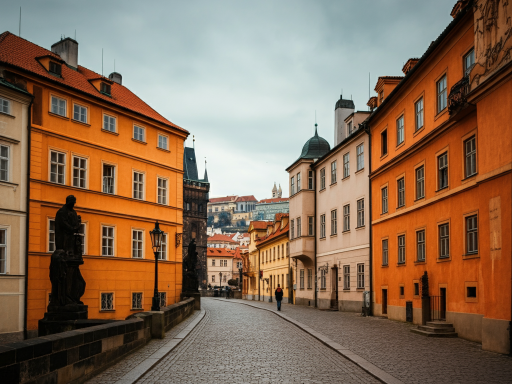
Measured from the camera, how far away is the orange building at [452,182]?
14.3m

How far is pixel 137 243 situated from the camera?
32.5 metres

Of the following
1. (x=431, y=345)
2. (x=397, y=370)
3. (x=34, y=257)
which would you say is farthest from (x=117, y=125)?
(x=397, y=370)

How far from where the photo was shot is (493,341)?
14062 mm

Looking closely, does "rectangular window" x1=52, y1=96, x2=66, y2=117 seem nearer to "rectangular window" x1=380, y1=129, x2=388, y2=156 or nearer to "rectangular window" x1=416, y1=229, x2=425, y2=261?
"rectangular window" x1=380, y1=129, x2=388, y2=156

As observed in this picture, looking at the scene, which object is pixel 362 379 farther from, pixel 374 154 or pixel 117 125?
pixel 117 125

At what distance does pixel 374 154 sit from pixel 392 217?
4.53m

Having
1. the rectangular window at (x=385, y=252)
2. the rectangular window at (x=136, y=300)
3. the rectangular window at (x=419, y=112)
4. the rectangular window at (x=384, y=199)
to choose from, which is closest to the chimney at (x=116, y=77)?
the rectangular window at (x=136, y=300)

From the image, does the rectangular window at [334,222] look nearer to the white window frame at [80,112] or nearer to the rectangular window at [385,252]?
the rectangular window at [385,252]

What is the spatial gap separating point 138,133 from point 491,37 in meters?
22.4

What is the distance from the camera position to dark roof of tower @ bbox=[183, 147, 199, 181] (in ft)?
327

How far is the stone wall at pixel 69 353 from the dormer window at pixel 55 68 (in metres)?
19.1

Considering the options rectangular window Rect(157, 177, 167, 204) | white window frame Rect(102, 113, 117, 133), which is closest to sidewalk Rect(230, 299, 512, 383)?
white window frame Rect(102, 113, 117, 133)

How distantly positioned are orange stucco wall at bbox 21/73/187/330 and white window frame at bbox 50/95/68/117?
19 cm

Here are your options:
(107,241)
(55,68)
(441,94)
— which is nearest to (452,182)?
(441,94)
